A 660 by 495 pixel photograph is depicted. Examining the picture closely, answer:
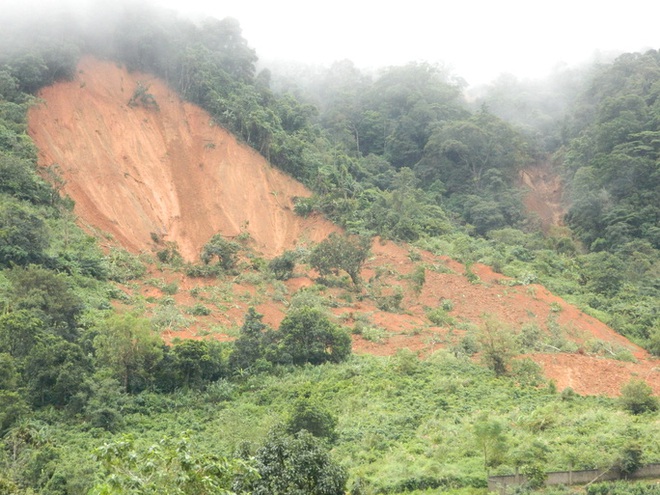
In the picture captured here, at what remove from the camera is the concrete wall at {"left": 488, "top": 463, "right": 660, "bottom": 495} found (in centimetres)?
1357

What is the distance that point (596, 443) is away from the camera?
1460cm

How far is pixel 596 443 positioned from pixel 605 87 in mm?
40388

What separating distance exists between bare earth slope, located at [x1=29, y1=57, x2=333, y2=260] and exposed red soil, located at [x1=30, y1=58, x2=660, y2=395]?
7 cm

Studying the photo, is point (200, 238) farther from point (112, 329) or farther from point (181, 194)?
point (112, 329)

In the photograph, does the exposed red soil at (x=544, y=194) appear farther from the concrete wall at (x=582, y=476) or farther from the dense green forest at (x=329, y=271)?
the concrete wall at (x=582, y=476)

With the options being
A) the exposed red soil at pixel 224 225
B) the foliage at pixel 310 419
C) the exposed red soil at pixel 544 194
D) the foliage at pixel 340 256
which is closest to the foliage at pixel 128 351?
the exposed red soil at pixel 224 225

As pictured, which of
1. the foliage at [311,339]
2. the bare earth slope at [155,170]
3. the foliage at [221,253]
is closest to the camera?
the foliage at [311,339]

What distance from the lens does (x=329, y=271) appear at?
31.1 m

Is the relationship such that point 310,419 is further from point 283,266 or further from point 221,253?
point 221,253

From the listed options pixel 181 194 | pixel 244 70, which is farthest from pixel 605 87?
pixel 181 194

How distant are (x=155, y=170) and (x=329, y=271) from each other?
1347 cm

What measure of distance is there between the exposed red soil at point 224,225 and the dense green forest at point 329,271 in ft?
3.90

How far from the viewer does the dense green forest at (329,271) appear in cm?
Answer: 1403

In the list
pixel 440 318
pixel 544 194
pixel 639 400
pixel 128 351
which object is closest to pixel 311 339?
pixel 128 351
